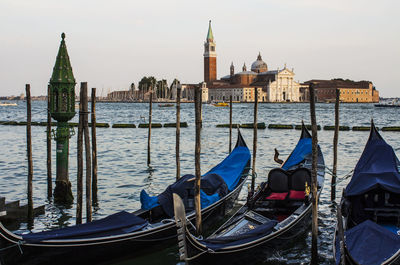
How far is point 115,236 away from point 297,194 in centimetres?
319

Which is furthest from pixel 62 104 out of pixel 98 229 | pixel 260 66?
pixel 260 66

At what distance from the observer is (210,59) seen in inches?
3962

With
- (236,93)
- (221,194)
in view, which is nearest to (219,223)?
(221,194)

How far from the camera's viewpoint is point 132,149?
16953 mm

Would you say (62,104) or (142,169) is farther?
(142,169)

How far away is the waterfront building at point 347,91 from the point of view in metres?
103

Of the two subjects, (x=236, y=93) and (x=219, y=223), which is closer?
(x=219, y=223)

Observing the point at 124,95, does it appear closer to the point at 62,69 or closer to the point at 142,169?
the point at 142,169

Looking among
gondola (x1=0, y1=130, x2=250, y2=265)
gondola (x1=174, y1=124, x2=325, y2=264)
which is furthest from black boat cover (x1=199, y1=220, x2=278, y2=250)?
gondola (x1=0, y1=130, x2=250, y2=265)

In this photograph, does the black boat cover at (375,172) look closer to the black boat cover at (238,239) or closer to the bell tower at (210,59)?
the black boat cover at (238,239)

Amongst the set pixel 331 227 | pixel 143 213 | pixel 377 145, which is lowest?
pixel 331 227

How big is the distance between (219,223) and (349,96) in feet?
348

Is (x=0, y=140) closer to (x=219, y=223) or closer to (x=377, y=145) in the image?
(x=219, y=223)

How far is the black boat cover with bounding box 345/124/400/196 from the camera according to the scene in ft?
19.6
